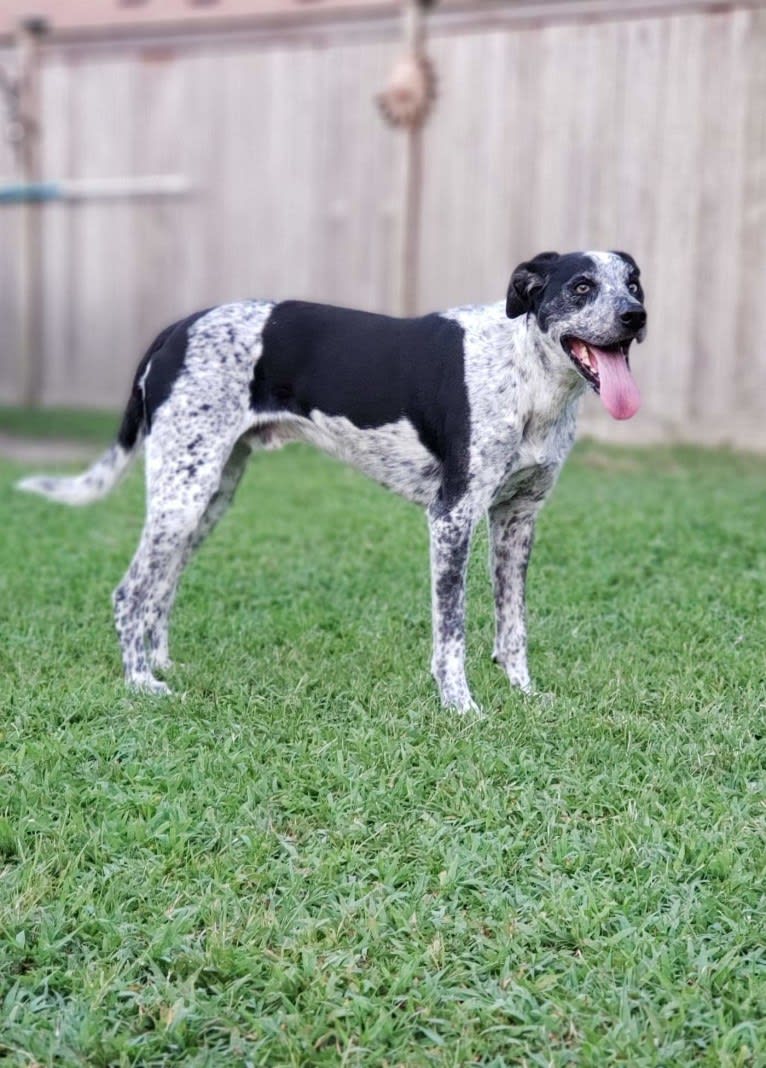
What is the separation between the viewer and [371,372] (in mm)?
3963

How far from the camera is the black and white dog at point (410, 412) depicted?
375 cm

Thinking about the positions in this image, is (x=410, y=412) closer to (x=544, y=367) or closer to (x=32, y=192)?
(x=544, y=367)

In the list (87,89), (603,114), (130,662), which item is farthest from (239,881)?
(87,89)

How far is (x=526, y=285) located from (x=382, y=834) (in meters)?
1.62

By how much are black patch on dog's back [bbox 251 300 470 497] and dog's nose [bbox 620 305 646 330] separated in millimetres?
518

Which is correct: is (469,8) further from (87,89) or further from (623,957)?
(623,957)

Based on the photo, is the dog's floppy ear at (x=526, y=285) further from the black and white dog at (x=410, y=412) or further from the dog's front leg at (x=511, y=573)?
the dog's front leg at (x=511, y=573)

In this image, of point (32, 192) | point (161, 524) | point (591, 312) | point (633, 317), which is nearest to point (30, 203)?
point (32, 192)

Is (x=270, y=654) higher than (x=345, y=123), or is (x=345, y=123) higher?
(x=345, y=123)

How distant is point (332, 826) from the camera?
3.10 meters

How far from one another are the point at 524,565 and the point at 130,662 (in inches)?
49.3

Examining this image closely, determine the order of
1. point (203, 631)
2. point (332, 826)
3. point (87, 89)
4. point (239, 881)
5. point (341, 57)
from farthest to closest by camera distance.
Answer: point (87, 89) < point (341, 57) < point (203, 631) < point (332, 826) < point (239, 881)

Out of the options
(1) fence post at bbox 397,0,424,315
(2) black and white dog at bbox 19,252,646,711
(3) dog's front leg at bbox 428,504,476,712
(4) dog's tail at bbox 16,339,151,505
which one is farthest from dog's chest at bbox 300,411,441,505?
(1) fence post at bbox 397,0,424,315

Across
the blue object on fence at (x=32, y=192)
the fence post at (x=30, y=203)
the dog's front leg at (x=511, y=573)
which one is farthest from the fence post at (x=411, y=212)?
the dog's front leg at (x=511, y=573)
